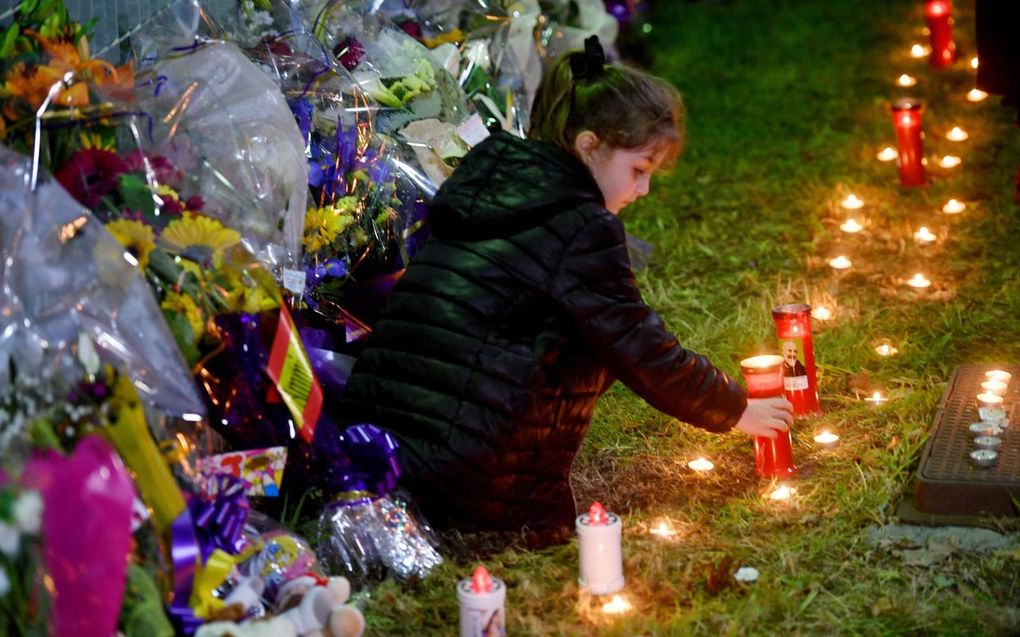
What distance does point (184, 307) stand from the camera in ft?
9.56

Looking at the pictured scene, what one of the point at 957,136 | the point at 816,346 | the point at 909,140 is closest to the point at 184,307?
the point at 816,346

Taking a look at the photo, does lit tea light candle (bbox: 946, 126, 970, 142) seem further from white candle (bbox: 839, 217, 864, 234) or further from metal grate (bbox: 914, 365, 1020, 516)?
metal grate (bbox: 914, 365, 1020, 516)

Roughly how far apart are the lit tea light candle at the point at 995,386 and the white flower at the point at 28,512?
2.52 m

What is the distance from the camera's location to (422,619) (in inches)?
116

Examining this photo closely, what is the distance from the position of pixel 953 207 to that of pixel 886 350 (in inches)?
61.2

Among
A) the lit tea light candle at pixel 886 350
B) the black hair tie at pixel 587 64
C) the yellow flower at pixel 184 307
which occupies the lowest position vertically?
the lit tea light candle at pixel 886 350

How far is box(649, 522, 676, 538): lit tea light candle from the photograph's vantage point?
3275mm

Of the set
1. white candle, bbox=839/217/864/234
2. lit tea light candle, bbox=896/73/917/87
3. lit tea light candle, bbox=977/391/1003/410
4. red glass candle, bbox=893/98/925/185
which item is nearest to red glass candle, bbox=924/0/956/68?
lit tea light candle, bbox=896/73/917/87

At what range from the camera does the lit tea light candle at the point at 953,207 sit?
5699 millimetres

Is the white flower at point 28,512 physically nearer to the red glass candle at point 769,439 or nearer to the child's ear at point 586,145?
the child's ear at point 586,145

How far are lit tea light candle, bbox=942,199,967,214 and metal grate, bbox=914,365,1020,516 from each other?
216 centimetres

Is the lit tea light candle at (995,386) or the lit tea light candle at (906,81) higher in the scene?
the lit tea light candle at (995,386)

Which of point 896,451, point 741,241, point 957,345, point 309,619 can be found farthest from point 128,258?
point 741,241

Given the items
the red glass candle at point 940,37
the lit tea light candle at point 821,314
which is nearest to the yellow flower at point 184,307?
the lit tea light candle at point 821,314
